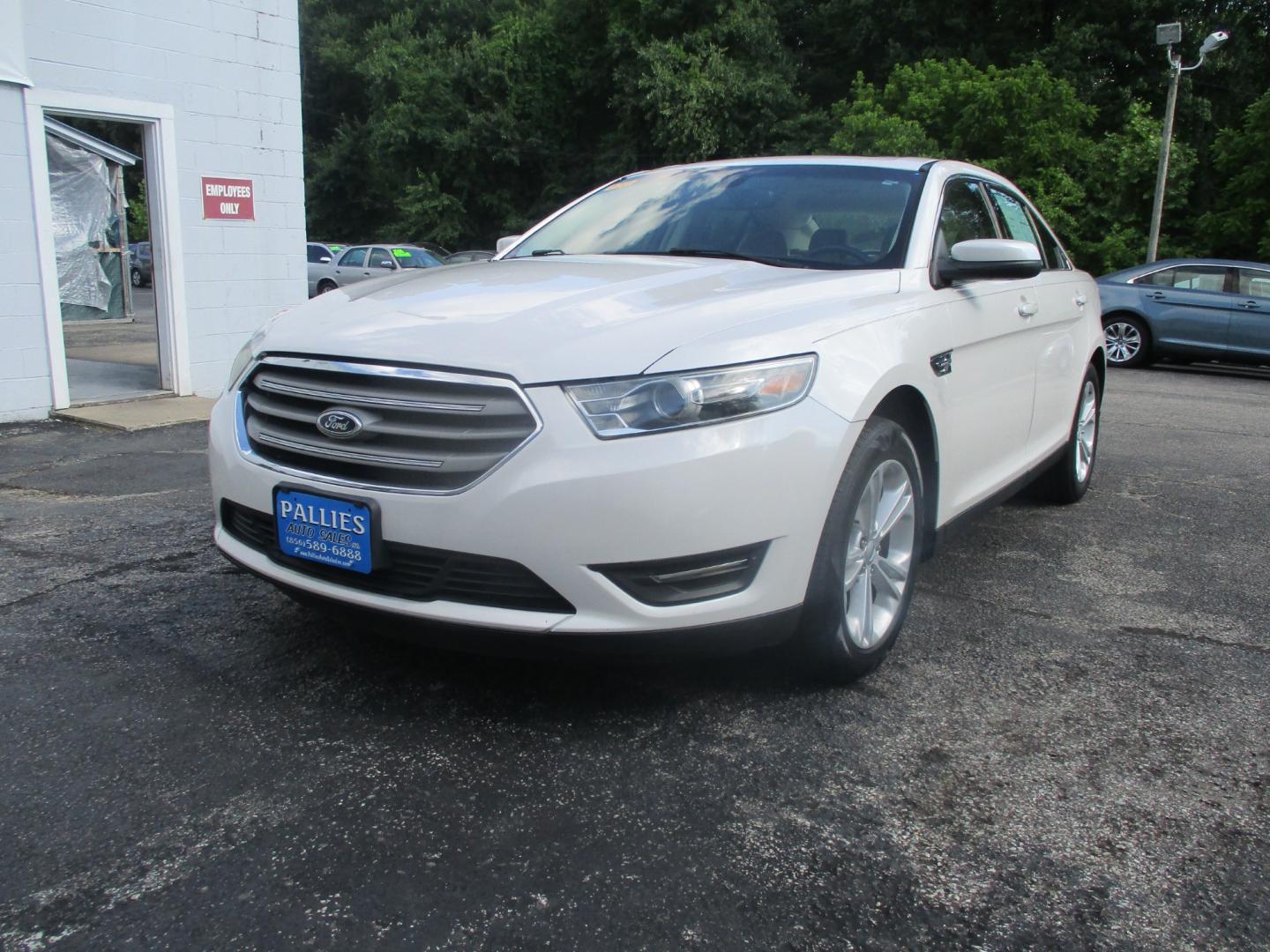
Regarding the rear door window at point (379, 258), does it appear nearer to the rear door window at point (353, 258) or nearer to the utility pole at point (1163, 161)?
the rear door window at point (353, 258)

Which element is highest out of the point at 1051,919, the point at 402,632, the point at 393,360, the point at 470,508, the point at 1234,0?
the point at 1234,0

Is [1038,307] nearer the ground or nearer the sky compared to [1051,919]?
nearer the sky

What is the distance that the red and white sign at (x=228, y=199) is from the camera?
9.02 meters

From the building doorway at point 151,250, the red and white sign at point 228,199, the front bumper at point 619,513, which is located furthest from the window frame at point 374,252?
the front bumper at point 619,513

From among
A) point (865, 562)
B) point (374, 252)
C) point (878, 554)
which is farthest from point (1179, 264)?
point (374, 252)

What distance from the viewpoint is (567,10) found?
121ft

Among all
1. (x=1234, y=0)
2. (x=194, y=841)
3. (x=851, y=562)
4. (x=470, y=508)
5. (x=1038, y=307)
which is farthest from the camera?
(x=1234, y=0)

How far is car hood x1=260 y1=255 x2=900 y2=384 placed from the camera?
259 cm

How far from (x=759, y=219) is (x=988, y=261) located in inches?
32.3

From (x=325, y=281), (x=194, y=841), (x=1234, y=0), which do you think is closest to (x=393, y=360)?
(x=194, y=841)

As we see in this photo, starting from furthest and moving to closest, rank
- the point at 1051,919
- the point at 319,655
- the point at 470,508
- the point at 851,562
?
the point at 319,655 < the point at 851,562 < the point at 470,508 < the point at 1051,919

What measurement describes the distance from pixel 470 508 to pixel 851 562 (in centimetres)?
108

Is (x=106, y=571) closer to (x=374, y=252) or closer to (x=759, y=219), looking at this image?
(x=759, y=219)

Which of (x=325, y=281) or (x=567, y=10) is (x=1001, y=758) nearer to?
(x=325, y=281)
